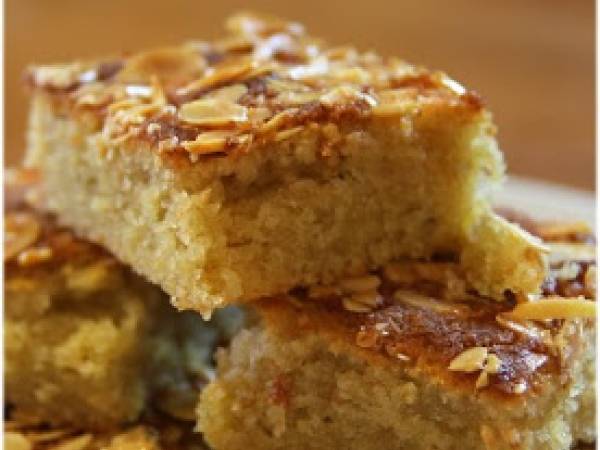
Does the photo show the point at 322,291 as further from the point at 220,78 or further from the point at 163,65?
the point at 163,65

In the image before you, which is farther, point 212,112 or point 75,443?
point 75,443

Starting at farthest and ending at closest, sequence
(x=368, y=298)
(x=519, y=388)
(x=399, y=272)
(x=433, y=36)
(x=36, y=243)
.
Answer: (x=433, y=36) < (x=36, y=243) < (x=399, y=272) < (x=368, y=298) < (x=519, y=388)

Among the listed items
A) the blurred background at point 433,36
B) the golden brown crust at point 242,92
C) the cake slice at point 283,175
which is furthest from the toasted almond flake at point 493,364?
the blurred background at point 433,36

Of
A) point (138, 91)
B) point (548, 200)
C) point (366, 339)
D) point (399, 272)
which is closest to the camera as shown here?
point (366, 339)

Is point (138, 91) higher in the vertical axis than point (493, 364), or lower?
higher

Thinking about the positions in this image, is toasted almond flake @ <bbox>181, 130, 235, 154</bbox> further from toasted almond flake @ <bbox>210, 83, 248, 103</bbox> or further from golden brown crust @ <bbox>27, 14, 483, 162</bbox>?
toasted almond flake @ <bbox>210, 83, 248, 103</bbox>

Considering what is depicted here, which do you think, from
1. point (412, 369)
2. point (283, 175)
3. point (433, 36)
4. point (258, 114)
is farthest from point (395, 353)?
point (433, 36)

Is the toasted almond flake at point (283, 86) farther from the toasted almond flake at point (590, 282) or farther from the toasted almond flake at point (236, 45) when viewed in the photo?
the toasted almond flake at point (590, 282)
